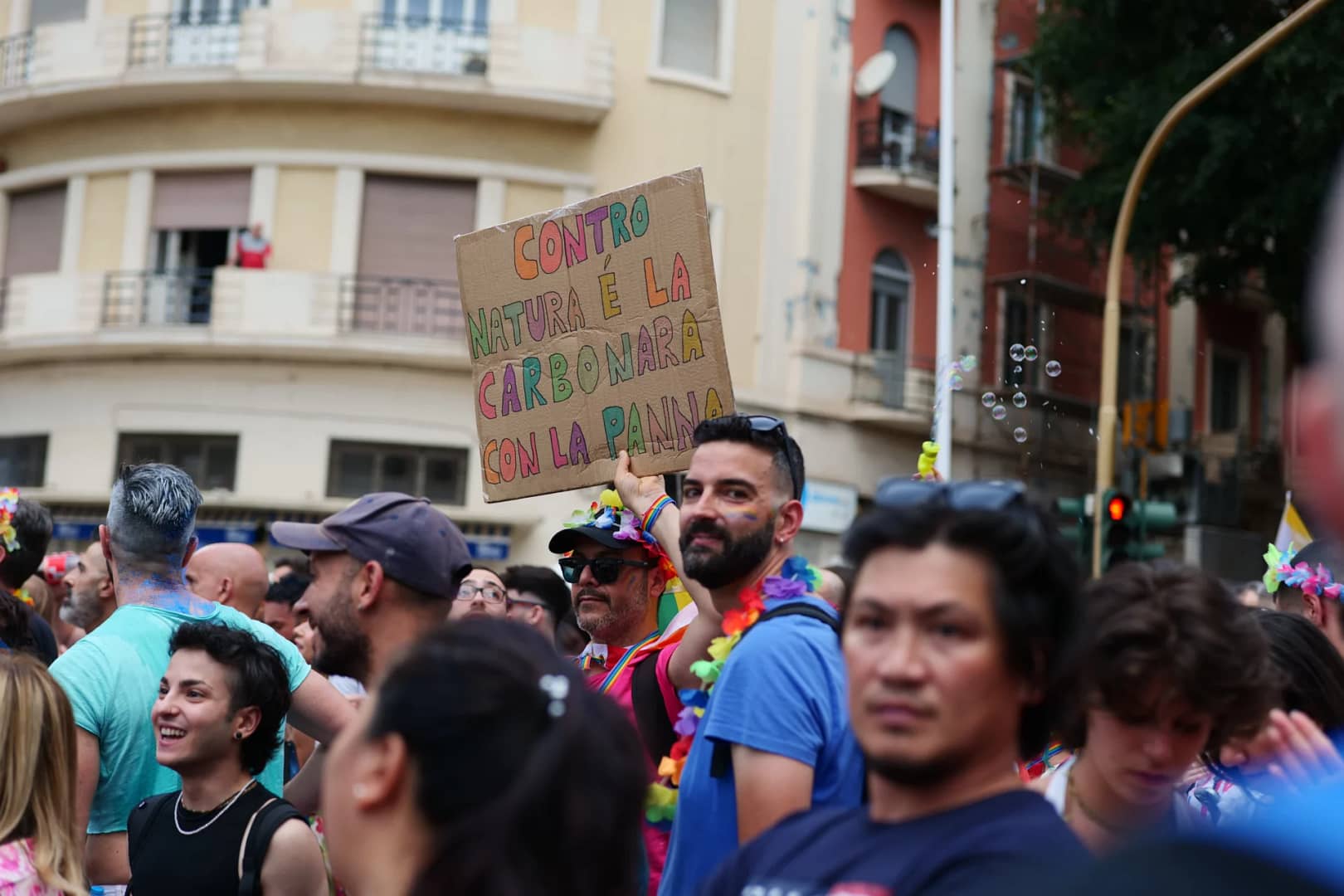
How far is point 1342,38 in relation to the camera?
17.7 metres

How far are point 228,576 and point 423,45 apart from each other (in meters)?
13.4

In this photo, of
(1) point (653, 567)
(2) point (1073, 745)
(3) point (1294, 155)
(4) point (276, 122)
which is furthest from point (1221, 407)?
(2) point (1073, 745)

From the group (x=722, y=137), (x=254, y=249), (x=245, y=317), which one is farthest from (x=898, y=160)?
(x=245, y=317)

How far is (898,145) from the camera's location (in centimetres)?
2172

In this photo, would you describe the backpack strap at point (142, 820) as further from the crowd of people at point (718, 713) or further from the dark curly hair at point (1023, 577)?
the dark curly hair at point (1023, 577)

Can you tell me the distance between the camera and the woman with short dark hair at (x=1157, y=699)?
2832 mm

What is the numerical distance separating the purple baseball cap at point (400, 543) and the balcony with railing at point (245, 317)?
14273mm

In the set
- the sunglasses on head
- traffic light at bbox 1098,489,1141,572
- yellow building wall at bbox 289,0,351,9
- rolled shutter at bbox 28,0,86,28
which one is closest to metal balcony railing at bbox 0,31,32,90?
rolled shutter at bbox 28,0,86,28

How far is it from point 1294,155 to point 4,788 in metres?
18.3

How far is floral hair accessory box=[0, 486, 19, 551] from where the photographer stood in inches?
242

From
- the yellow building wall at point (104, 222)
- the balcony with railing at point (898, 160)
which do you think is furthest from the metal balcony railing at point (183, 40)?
the balcony with railing at point (898, 160)

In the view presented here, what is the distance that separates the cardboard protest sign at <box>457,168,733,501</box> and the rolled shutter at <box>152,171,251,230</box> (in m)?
14.2

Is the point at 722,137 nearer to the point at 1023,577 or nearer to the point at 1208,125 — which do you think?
the point at 1208,125

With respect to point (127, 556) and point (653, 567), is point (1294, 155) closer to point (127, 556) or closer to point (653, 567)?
point (653, 567)
